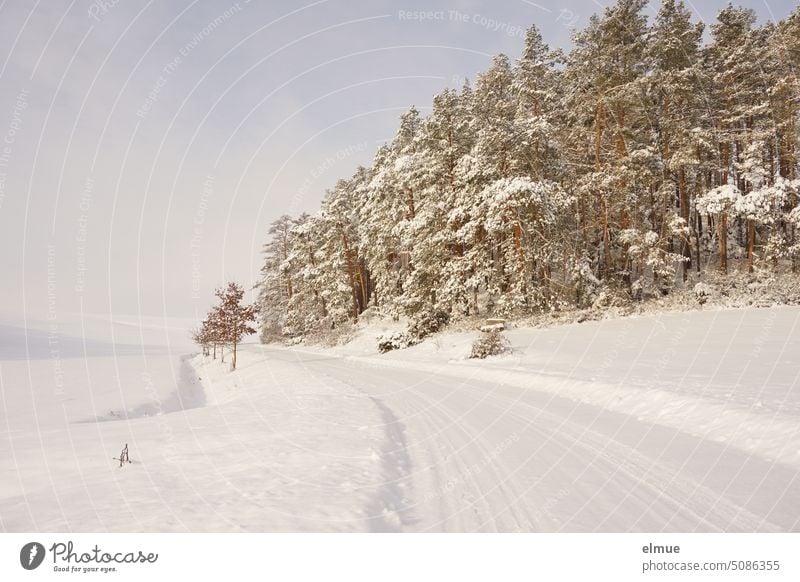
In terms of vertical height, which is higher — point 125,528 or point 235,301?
point 235,301

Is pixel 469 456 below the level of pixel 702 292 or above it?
below

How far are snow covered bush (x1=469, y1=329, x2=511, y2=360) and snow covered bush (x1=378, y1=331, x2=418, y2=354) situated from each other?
8516 millimetres

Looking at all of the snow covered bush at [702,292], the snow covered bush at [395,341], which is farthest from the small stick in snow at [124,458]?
the snow covered bush at [702,292]

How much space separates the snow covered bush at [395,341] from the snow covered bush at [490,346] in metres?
8.52

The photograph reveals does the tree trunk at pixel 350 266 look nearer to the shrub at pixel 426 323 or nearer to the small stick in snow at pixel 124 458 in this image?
the shrub at pixel 426 323

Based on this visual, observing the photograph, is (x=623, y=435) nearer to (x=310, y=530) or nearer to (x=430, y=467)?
(x=430, y=467)

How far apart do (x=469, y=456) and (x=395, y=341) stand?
72.2ft

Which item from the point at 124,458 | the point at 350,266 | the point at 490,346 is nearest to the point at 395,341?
the point at 490,346

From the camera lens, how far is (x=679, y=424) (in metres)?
6.82

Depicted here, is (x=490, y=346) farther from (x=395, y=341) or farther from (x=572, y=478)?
(x=572, y=478)

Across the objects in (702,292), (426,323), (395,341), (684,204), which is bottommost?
(395,341)

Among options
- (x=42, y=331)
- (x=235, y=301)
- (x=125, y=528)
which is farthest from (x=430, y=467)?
(x=42, y=331)

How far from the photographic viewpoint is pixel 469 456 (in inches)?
210
